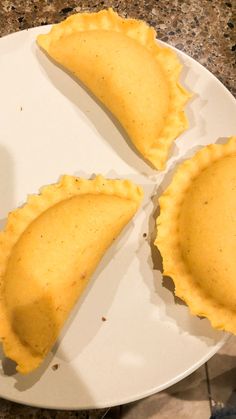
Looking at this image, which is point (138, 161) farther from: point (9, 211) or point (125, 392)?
point (125, 392)

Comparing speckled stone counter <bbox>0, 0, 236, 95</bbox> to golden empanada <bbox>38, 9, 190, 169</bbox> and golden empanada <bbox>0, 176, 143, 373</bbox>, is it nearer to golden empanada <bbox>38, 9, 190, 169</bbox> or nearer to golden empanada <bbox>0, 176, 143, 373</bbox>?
golden empanada <bbox>38, 9, 190, 169</bbox>

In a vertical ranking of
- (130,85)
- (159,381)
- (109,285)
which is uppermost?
(130,85)

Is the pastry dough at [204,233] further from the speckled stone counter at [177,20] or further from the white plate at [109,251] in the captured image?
the speckled stone counter at [177,20]

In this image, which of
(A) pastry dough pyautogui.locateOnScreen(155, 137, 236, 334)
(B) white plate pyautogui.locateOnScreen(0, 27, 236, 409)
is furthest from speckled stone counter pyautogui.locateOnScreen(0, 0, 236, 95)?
(A) pastry dough pyautogui.locateOnScreen(155, 137, 236, 334)

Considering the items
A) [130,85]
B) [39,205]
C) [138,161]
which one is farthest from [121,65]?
[39,205]

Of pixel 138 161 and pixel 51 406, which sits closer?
pixel 51 406

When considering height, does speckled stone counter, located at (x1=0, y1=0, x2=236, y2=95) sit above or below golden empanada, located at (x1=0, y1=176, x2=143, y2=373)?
above
